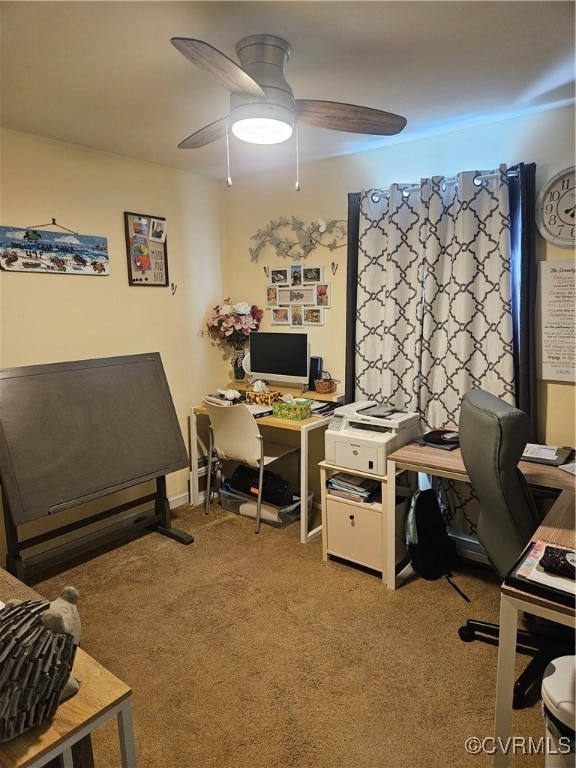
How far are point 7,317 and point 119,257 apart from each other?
0.82 m

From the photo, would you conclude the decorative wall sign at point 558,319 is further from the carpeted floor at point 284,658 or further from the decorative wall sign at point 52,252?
the decorative wall sign at point 52,252

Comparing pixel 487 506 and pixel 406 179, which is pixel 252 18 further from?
pixel 487 506

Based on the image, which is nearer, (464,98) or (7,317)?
(464,98)

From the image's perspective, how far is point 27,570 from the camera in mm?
2510

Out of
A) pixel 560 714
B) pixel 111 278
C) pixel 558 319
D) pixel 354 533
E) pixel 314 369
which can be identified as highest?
pixel 111 278

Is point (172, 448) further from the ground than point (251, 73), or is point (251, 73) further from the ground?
point (251, 73)

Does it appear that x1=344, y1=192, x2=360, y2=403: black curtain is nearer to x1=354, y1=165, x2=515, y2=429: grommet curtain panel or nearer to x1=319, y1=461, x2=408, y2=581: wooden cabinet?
x1=354, y1=165, x2=515, y2=429: grommet curtain panel

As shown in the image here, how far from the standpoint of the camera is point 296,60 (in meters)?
1.92

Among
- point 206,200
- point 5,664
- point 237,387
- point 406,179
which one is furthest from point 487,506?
point 206,200

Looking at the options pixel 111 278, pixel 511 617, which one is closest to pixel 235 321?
pixel 111 278

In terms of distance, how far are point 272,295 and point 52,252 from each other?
1.54 metres

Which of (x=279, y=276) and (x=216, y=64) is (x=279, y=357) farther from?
(x=216, y=64)

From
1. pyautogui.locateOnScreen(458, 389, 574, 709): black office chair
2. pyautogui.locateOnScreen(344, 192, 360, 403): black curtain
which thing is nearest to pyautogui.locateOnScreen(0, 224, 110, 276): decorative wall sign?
pyautogui.locateOnScreen(344, 192, 360, 403): black curtain

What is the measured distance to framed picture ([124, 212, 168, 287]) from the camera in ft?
10.6
